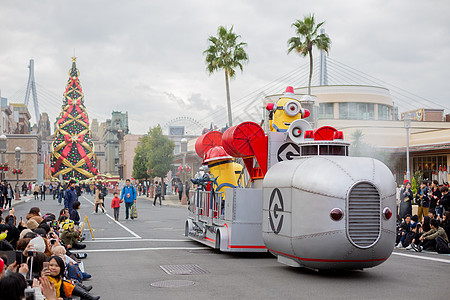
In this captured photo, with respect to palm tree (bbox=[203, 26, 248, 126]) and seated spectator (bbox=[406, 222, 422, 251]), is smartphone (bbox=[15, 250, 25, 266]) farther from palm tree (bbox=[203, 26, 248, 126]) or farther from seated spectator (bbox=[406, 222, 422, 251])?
palm tree (bbox=[203, 26, 248, 126])

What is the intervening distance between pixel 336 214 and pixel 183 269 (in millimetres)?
3908

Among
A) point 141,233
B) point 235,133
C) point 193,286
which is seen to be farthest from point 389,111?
point 193,286

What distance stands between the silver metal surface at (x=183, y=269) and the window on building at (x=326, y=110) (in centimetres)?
5591

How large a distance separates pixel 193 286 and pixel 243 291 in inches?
41.6

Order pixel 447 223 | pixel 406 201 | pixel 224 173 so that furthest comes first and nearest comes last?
1. pixel 406 201
2. pixel 447 223
3. pixel 224 173

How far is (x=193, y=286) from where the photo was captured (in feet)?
33.4

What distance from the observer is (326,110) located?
67.3 m

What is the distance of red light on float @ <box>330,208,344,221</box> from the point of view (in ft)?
32.7

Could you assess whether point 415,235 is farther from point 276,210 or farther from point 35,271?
point 35,271

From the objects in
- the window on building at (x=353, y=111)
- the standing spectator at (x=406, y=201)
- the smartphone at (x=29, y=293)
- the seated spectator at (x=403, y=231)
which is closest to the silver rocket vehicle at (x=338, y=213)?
the smartphone at (x=29, y=293)

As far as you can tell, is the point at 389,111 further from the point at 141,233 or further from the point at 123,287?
the point at 123,287

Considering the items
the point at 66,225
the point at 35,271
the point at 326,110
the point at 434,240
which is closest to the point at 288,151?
the point at 434,240

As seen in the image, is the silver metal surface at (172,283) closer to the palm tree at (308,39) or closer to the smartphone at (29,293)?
the smartphone at (29,293)

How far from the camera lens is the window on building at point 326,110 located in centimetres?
6681
